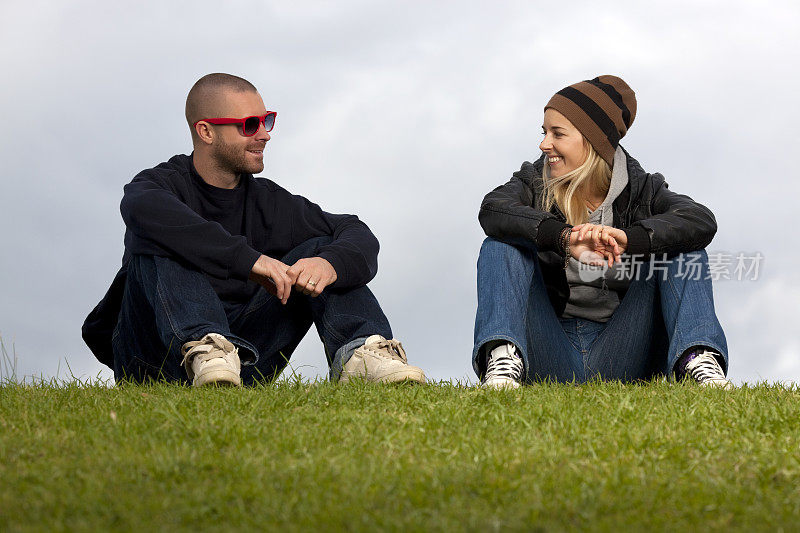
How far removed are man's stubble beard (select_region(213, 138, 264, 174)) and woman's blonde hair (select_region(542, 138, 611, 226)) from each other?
6.64 feet

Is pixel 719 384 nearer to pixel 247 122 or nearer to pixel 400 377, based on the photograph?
pixel 400 377

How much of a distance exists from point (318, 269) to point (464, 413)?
1618mm

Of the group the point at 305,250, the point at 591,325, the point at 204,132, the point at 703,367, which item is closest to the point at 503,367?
the point at 591,325

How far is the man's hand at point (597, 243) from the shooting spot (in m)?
5.36

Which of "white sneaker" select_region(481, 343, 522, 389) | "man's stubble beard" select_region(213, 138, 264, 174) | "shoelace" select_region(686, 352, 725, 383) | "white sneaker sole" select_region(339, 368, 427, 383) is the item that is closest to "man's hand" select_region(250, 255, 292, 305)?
"white sneaker sole" select_region(339, 368, 427, 383)

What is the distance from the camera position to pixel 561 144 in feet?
19.2

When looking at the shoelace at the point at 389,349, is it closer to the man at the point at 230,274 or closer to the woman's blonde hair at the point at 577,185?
the man at the point at 230,274

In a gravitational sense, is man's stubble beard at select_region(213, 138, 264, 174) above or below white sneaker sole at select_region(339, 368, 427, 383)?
above

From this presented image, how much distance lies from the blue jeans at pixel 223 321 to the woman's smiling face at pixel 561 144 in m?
1.54

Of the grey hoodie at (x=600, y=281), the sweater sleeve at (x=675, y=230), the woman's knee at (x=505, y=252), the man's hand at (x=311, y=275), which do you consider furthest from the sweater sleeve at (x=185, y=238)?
the sweater sleeve at (x=675, y=230)

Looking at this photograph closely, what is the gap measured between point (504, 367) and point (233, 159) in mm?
2408

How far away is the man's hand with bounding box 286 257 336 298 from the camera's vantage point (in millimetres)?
5508

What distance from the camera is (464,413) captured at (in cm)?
438

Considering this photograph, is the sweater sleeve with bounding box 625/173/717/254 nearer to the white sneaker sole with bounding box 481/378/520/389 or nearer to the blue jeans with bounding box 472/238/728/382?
the blue jeans with bounding box 472/238/728/382
